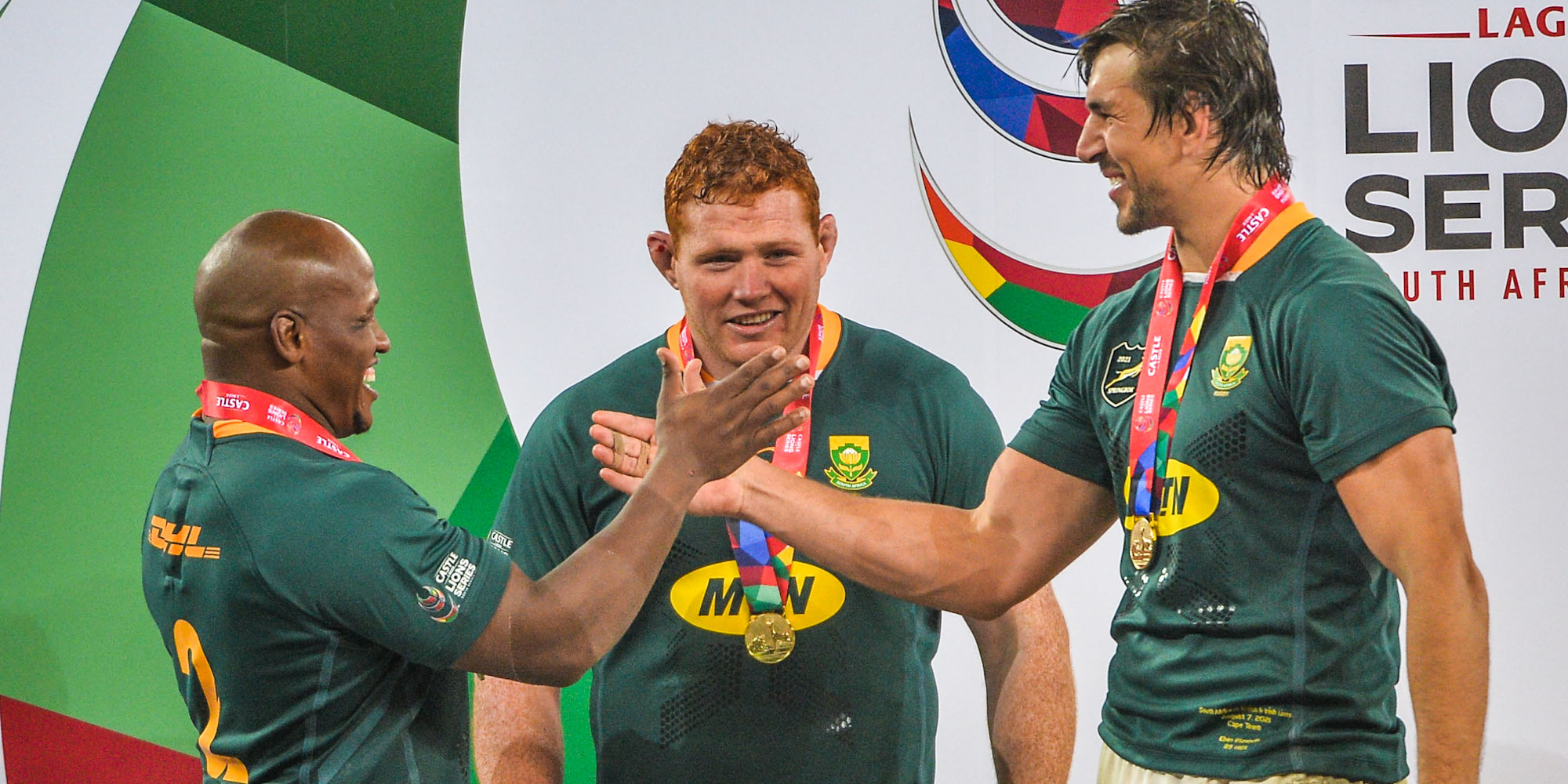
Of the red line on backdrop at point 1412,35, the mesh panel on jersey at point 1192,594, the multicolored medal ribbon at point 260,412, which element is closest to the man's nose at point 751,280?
the multicolored medal ribbon at point 260,412

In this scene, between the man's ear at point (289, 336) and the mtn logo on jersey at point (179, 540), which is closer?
the mtn logo on jersey at point (179, 540)

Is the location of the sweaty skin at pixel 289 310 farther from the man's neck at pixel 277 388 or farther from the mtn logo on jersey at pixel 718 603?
the mtn logo on jersey at pixel 718 603

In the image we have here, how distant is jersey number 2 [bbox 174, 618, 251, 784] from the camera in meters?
1.71

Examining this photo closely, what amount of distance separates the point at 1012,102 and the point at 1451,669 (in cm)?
186

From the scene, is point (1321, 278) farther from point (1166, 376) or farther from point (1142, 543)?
point (1142, 543)

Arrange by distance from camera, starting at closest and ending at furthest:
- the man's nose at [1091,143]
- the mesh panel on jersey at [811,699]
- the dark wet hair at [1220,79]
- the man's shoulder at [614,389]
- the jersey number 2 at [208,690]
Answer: the jersey number 2 at [208,690] < the dark wet hair at [1220,79] < the man's nose at [1091,143] < the mesh panel on jersey at [811,699] < the man's shoulder at [614,389]

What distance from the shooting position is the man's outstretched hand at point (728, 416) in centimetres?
174

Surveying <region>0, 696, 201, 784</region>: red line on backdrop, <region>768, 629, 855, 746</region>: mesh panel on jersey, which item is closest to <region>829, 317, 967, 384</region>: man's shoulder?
<region>768, 629, 855, 746</region>: mesh panel on jersey

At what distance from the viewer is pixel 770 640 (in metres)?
2.15

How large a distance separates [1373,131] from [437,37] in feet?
7.39

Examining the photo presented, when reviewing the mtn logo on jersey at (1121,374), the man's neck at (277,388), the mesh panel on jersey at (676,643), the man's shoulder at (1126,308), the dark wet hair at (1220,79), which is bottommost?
the mesh panel on jersey at (676,643)

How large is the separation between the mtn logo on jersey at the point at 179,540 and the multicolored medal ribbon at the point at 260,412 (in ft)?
0.52

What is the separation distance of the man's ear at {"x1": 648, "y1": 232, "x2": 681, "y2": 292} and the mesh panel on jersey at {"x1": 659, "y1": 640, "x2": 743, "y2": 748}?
2.18 feet

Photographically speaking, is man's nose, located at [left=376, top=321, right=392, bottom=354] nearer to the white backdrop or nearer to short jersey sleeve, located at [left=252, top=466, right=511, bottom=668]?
short jersey sleeve, located at [left=252, top=466, right=511, bottom=668]
